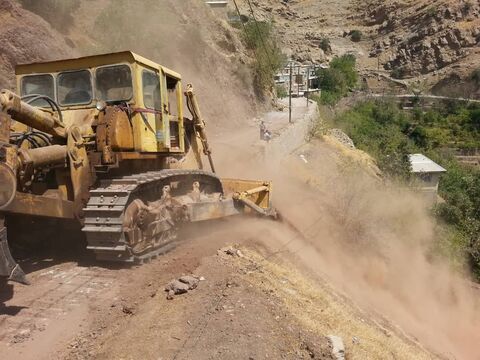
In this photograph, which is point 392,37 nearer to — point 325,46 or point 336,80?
point 325,46

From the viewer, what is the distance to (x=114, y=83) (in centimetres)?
734

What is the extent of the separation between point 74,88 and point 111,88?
0.65m

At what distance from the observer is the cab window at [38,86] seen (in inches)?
305

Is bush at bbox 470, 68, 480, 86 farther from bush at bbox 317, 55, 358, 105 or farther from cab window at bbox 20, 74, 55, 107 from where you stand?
cab window at bbox 20, 74, 55, 107

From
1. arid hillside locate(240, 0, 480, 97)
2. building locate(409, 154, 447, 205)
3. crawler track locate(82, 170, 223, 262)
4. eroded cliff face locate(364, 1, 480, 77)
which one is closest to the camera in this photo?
crawler track locate(82, 170, 223, 262)

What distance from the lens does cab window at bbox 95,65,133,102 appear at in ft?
23.9

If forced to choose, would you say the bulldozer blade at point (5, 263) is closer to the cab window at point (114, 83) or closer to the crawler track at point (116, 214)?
the crawler track at point (116, 214)

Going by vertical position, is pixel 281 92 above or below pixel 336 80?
below

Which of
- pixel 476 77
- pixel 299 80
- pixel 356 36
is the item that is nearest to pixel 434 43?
pixel 476 77

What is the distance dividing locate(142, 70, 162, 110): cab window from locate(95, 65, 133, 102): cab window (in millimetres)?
243

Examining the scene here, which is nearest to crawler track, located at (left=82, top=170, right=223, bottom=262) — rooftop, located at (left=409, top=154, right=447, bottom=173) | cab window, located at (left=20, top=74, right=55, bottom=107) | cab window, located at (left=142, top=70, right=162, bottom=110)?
cab window, located at (left=142, top=70, right=162, bottom=110)

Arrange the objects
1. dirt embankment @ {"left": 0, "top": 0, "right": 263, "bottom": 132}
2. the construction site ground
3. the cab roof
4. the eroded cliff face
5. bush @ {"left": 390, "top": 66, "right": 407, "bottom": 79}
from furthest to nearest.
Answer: bush @ {"left": 390, "top": 66, "right": 407, "bottom": 79} < the eroded cliff face < dirt embankment @ {"left": 0, "top": 0, "right": 263, "bottom": 132} < the cab roof < the construction site ground

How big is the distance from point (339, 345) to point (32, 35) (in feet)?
50.2

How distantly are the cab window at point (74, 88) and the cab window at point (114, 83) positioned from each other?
169 millimetres
